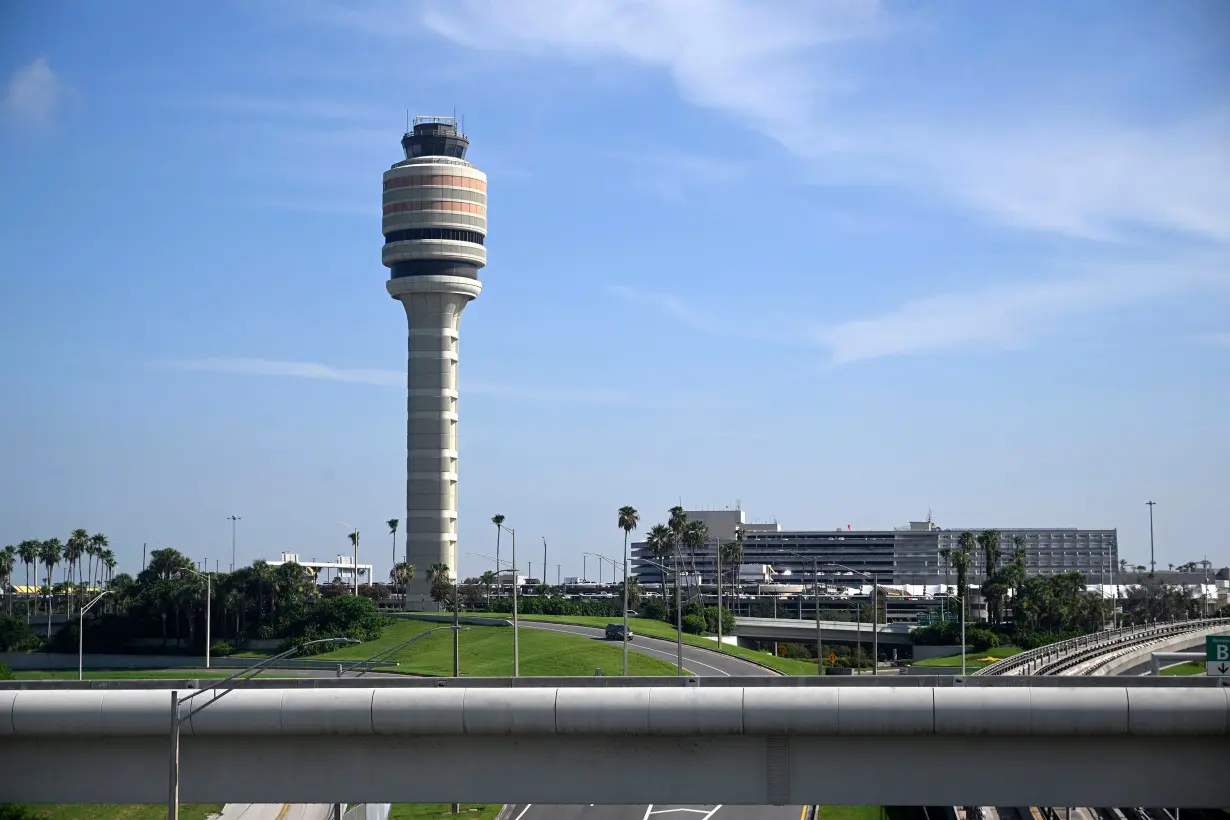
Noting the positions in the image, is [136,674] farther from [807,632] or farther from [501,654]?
[807,632]

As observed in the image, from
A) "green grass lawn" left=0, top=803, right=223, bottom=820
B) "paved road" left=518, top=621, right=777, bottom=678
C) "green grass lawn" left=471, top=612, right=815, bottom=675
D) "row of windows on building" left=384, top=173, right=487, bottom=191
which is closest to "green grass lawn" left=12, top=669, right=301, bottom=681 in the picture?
"paved road" left=518, top=621, right=777, bottom=678

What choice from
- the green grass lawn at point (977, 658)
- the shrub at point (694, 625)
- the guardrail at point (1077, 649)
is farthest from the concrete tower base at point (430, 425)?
the guardrail at point (1077, 649)

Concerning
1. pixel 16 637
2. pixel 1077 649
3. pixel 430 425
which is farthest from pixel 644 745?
pixel 430 425

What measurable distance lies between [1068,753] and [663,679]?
34.1ft

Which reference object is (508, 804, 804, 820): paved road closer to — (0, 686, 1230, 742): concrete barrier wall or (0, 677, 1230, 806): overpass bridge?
(0, 677, 1230, 806): overpass bridge

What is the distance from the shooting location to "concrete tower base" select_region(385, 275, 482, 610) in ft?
571

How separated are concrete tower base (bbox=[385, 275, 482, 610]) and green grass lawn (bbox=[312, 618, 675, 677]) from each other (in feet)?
137

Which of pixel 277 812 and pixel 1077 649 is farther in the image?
pixel 1077 649

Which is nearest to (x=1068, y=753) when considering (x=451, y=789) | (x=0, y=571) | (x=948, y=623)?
(x=451, y=789)

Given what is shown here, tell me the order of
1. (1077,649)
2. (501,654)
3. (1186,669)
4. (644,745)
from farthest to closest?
(1186,669) → (501,654) → (1077,649) → (644,745)

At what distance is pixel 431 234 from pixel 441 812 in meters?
121

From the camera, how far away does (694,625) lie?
134 m

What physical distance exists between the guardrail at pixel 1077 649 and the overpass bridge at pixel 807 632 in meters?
22.8

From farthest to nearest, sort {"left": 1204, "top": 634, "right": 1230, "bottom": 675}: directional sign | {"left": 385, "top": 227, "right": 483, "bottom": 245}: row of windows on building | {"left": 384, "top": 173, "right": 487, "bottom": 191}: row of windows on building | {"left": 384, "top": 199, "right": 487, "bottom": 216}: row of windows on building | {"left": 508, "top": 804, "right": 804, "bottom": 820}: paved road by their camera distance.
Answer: {"left": 384, "top": 173, "right": 487, "bottom": 191}: row of windows on building
{"left": 385, "top": 227, "right": 483, "bottom": 245}: row of windows on building
{"left": 384, "top": 199, "right": 487, "bottom": 216}: row of windows on building
{"left": 508, "top": 804, "right": 804, "bottom": 820}: paved road
{"left": 1204, "top": 634, "right": 1230, "bottom": 675}: directional sign
